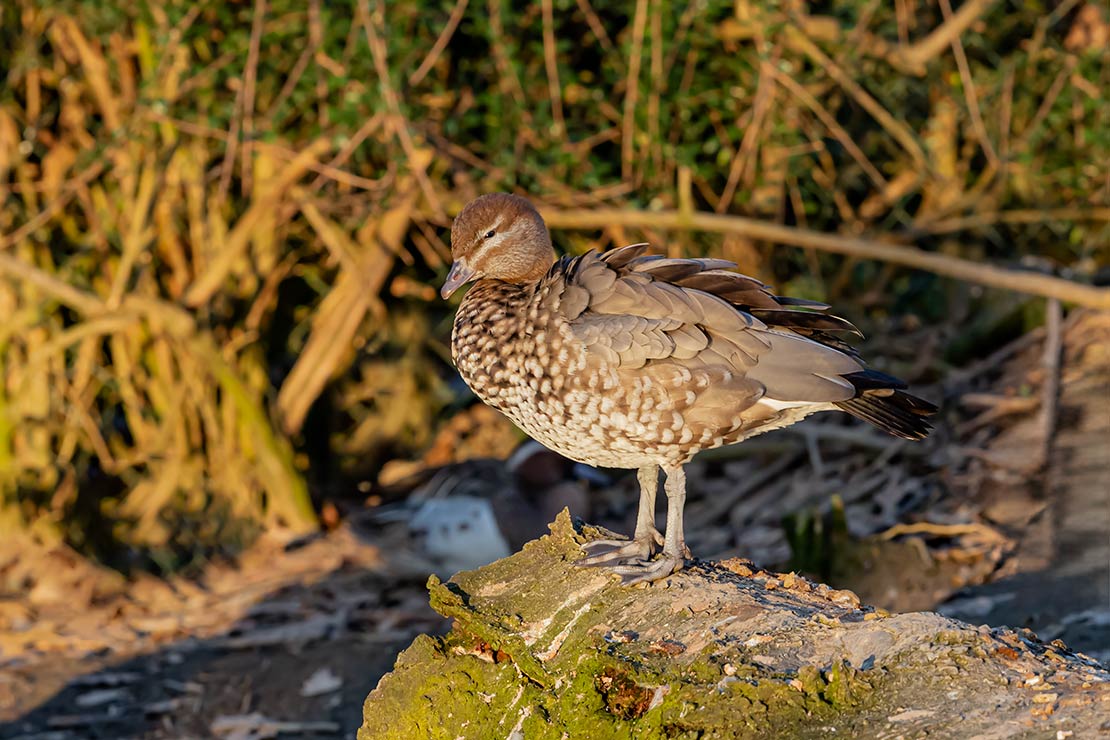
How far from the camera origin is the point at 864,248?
5.56 meters

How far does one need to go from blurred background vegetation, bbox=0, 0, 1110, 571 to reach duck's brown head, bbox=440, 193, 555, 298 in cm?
205

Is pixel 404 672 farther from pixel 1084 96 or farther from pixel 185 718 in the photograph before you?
pixel 1084 96

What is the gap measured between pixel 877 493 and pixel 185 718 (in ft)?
10.4

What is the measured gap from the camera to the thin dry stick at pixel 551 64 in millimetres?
5539

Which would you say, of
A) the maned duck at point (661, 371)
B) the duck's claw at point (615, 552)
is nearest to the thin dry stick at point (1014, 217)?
the maned duck at point (661, 371)

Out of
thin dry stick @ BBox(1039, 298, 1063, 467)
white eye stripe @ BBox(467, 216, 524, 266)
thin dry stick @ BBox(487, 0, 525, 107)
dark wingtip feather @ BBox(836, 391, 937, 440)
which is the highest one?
thin dry stick @ BBox(487, 0, 525, 107)

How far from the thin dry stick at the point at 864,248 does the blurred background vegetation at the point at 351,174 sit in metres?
0.14

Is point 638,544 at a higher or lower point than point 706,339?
lower

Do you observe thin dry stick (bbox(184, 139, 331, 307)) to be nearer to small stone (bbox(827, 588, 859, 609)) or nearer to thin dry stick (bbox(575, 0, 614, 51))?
thin dry stick (bbox(575, 0, 614, 51))

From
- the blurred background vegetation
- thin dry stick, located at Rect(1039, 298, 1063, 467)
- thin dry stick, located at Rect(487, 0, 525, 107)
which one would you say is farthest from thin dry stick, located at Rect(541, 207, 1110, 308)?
thin dry stick, located at Rect(1039, 298, 1063, 467)

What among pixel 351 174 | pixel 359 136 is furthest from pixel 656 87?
pixel 351 174

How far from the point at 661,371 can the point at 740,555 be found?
9.89ft

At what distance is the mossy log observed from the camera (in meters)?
2.30

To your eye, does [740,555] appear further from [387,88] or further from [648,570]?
[648,570]
